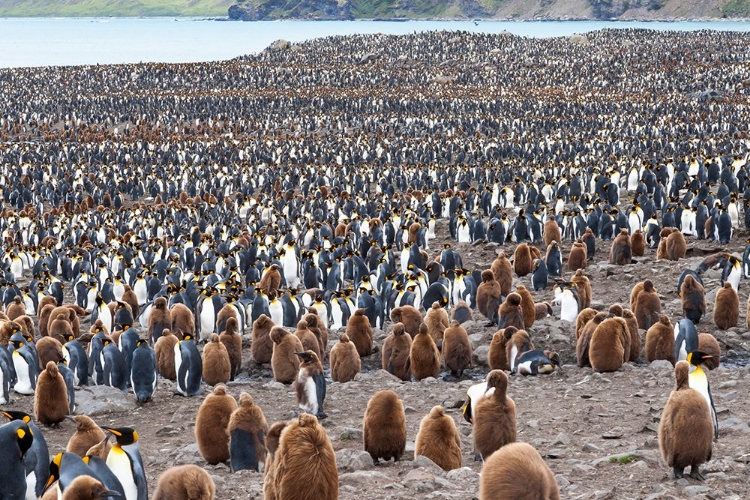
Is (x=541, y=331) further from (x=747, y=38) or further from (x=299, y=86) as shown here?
(x=747, y=38)

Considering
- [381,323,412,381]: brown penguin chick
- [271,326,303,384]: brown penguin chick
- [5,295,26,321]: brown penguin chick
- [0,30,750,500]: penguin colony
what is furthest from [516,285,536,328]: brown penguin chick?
[5,295,26,321]: brown penguin chick

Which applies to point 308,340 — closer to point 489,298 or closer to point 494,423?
point 489,298

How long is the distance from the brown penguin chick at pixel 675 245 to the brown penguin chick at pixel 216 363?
Result: 9233 mm

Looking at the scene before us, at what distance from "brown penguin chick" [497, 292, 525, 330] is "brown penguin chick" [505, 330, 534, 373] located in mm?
1009

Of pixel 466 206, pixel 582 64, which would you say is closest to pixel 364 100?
pixel 582 64

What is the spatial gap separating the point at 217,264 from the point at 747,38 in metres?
65.5

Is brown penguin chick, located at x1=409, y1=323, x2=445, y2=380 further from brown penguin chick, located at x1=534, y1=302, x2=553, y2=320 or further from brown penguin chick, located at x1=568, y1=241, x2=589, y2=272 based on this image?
brown penguin chick, located at x1=568, y1=241, x2=589, y2=272

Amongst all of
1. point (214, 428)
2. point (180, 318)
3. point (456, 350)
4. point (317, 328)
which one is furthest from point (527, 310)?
point (214, 428)

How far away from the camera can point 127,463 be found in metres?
6.16

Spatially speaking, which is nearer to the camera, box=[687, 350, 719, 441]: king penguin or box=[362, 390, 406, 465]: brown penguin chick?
box=[687, 350, 719, 441]: king penguin

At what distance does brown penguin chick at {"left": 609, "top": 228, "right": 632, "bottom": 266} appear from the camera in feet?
53.4

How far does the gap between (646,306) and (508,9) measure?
565ft

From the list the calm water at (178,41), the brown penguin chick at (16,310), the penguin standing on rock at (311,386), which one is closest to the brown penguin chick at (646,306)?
the penguin standing on rock at (311,386)

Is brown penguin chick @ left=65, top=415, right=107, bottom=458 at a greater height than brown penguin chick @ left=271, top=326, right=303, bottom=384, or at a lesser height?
greater
